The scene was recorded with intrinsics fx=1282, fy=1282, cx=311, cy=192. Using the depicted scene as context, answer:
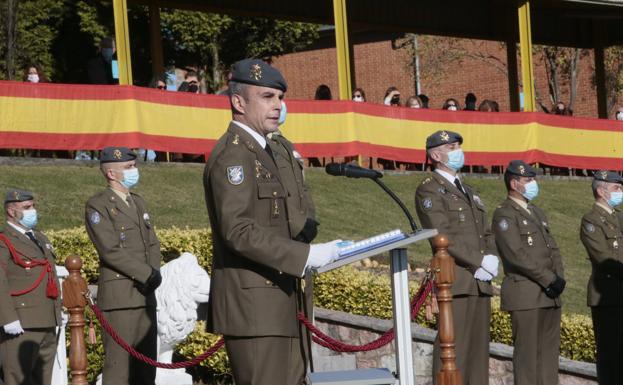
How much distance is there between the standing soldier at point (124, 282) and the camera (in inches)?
384

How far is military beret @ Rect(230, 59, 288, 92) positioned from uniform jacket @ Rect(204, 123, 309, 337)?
248mm

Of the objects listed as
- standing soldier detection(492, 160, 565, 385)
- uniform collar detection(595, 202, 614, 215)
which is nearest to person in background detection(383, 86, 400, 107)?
uniform collar detection(595, 202, 614, 215)

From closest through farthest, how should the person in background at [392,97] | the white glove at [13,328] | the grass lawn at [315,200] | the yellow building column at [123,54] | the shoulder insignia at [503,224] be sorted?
the white glove at [13,328] → the shoulder insignia at [503,224] → the grass lawn at [315,200] → the yellow building column at [123,54] → the person in background at [392,97]

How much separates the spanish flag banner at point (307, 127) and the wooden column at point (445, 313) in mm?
10405

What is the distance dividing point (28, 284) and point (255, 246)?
4.92 meters

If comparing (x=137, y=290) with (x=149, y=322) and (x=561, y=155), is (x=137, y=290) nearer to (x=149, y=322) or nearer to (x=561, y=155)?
(x=149, y=322)

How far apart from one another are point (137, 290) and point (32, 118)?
320 inches

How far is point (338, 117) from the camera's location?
20.5m

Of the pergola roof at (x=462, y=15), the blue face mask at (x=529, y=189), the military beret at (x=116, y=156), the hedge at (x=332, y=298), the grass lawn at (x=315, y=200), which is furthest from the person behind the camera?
the pergola roof at (x=462, y=15)

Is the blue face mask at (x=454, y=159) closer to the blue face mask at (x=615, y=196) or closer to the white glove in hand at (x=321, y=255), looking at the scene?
the blue face mask at (x=615, y=196)

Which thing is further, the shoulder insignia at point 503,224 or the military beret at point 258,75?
the shoulder insignia at point 503,224

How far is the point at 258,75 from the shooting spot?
605 cm

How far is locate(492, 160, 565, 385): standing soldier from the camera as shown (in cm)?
1029

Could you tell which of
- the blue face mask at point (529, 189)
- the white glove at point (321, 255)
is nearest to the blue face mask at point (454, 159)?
the blue face mask at point (529, 189)
